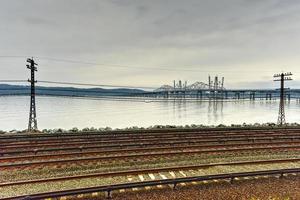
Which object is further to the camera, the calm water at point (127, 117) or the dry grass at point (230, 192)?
the calm water at point (127, 117)

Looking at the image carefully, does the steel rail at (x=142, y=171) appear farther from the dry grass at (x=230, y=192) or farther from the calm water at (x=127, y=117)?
the calm water at (x=127, y=117)

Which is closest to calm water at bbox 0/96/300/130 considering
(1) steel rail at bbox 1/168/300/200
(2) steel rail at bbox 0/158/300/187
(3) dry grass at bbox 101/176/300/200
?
(2) steel rail at bbox 0/158/300/187

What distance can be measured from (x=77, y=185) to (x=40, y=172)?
2743mm

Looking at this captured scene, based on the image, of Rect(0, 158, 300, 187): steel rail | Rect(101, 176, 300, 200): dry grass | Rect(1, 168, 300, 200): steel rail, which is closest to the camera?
Rect(1, 168, 300, 200): steel rail

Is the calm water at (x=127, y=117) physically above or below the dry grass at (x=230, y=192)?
below

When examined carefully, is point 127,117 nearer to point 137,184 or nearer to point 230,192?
point 137,184

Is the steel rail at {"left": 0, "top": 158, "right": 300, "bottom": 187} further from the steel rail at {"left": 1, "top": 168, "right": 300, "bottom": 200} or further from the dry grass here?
the dry grass

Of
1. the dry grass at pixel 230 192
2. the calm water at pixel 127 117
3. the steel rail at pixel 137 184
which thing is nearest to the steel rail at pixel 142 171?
the steel rail at pixel 137 184

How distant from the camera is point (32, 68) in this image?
29750 millimetres

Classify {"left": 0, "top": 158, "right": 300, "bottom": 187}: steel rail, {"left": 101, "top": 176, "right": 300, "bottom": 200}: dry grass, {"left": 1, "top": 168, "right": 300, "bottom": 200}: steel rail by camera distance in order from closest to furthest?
1. {"left": 1, "top": 168, "right": 300, "bottom": 200}: steel rail
2. {"left": 101, "top": 176, "right": 300, "bottom": 200}: dry grass
3. {"left": 0, "top": 158, "right": 300, "bottom": 187}: steel rail

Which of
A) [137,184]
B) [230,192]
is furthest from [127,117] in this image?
[230,192]

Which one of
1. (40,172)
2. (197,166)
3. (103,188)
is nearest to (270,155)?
(197,166)

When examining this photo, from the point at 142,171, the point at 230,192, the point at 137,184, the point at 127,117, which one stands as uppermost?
the point at 137,184

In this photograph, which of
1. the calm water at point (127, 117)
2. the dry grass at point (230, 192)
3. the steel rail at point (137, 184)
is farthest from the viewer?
the calm water at point (127, 117)
